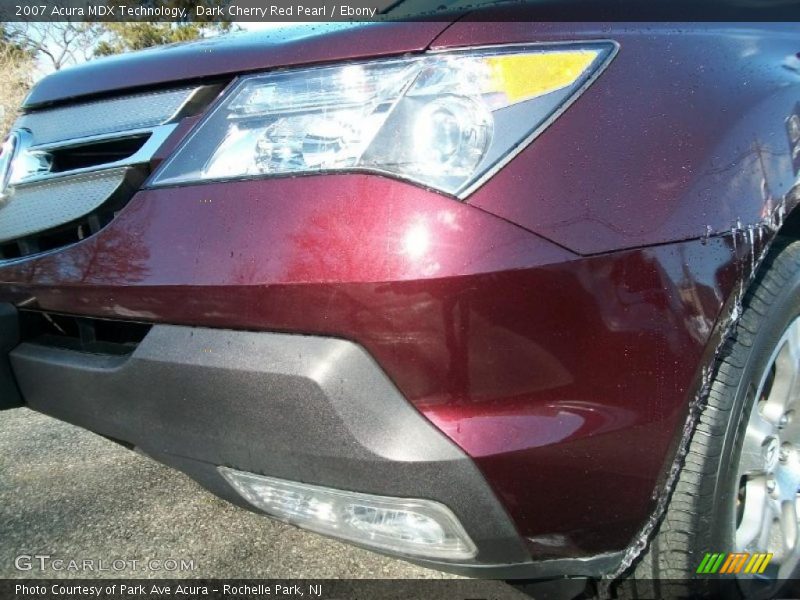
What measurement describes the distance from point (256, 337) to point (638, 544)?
0.89 meters

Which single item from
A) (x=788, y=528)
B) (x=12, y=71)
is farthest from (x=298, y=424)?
(x=12, y=71)

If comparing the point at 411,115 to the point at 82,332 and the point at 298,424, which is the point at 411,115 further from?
the point at 82,332

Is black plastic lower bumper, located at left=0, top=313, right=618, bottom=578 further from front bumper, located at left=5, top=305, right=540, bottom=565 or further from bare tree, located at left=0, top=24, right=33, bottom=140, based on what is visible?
bare tree, located at left=0, top=24, right=33, bottom=140

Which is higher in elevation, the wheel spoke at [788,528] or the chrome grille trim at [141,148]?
the chrome grille trim at [141,148]

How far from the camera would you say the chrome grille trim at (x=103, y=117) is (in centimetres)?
152

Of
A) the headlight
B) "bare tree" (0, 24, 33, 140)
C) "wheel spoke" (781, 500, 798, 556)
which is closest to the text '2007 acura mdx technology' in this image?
Answer: the headlight

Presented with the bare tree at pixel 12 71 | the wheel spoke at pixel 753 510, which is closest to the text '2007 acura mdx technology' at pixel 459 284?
the wheel spoke at pixel 753 510

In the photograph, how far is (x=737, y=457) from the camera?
148 cm

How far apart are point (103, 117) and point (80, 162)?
0.56 feet

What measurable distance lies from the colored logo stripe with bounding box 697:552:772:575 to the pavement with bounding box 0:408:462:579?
76 centimetres

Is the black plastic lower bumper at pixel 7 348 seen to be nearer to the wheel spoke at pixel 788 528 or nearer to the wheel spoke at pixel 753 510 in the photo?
the wheel spoke at pixel 753 510

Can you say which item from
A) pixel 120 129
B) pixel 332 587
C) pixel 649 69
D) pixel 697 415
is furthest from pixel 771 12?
pixel 332 587

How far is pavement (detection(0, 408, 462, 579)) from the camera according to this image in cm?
197

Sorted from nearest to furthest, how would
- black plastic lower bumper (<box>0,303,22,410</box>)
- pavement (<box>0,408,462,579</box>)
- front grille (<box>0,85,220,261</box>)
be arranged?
front grille (<box>0,85,220,261</box>) < black plastic lower bumper (<box>0,303,22,410</box>) < pavement (<box>0,408,462,579</box>)
